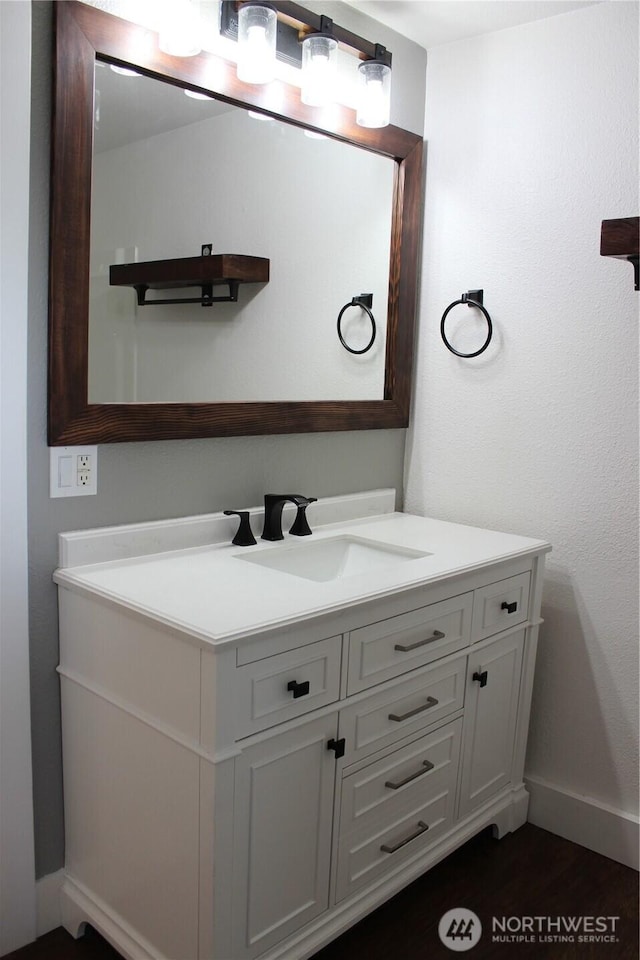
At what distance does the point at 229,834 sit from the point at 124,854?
1.13 ft

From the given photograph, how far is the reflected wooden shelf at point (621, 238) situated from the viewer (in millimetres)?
1809

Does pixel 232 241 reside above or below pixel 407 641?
above

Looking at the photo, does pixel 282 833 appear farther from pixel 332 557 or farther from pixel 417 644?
pixel 332 557

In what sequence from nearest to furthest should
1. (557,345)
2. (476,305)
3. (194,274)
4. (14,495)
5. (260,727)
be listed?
(260,727)
(14,495)
(194,274)
(557,345)
(476,305)

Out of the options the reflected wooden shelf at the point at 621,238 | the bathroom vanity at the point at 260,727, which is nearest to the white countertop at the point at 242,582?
the bathroom vanity at the point at 260,727

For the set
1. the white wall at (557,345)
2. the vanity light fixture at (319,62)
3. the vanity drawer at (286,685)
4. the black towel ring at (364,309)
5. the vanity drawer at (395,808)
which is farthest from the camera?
the black towel ring at (364,309)

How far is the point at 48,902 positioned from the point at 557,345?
1.89 metres

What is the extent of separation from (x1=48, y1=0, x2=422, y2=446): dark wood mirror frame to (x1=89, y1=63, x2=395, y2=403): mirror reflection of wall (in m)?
0.03

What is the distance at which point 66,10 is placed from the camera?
1599mm

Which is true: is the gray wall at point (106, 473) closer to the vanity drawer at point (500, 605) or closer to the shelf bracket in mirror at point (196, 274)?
the shelf bracket in mirror at point (196, 274)

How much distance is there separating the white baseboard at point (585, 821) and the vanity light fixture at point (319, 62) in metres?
2.00

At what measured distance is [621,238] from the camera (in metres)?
1.83

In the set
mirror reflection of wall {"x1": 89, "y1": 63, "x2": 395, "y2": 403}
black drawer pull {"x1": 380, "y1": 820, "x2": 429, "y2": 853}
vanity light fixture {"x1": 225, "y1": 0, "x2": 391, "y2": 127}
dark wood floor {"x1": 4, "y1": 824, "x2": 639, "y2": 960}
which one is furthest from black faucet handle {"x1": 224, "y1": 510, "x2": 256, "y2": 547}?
vanity light fixture {"x1": 225, "y1": 0, "x2": 391, "y2": 127}

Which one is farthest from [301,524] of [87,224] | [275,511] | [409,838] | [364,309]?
[87,224]
